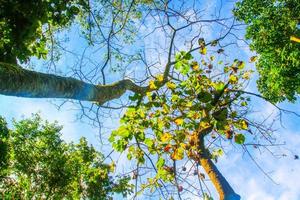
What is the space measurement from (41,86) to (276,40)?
13879mm

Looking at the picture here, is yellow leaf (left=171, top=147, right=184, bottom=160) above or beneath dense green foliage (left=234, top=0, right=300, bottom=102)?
beneath

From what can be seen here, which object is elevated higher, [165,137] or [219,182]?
[165,137]

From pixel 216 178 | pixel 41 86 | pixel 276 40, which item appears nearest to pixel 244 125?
pixel 216 178

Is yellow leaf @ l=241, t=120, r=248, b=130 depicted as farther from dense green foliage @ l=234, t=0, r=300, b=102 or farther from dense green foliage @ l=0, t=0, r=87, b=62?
dense green foliage @ l=234, t=0, r=300, b=102

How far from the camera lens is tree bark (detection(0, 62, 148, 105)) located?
4820 mm

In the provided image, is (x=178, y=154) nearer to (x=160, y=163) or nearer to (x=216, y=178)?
(x=160, y=163)

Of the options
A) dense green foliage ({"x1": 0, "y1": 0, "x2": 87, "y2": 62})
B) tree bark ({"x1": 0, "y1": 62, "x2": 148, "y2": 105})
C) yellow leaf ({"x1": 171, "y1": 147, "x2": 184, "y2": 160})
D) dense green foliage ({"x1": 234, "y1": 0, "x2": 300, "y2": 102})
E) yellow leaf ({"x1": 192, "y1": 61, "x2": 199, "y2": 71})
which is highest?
dense green foliage ({"x1": 234, "y1": 0, "x2": 300, "y2": 102})

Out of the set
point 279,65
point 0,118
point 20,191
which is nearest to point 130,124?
point 279,65

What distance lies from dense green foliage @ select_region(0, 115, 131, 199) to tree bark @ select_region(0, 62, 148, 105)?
15.8 meters

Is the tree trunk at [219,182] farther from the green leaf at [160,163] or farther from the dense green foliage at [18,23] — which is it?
the dense green foliage at [18,23]

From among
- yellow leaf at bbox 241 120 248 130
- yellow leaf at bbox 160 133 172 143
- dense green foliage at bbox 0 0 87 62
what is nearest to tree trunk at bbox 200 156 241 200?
yellow leaf at bbox 160 133 172 143

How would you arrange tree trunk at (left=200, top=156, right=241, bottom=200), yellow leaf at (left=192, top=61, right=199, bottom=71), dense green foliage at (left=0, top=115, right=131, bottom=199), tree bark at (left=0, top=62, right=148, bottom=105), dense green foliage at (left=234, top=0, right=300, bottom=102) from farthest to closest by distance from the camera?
dense green foliage at (left=0, top=115, right=131, bottom=199) < dense green foliage at (left=234, top=0, right=300, bottom=102) < yellow leaf at (left=192, top=61, right=199, bottom=71) < tree trunk at (left=200, top=156, right=241, bottom=200) < tree bark at (left=0, top=62, right=148, bottom=105)

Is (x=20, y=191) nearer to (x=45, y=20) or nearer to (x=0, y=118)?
(x=0, y=118)

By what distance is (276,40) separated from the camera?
17031 millimetres
